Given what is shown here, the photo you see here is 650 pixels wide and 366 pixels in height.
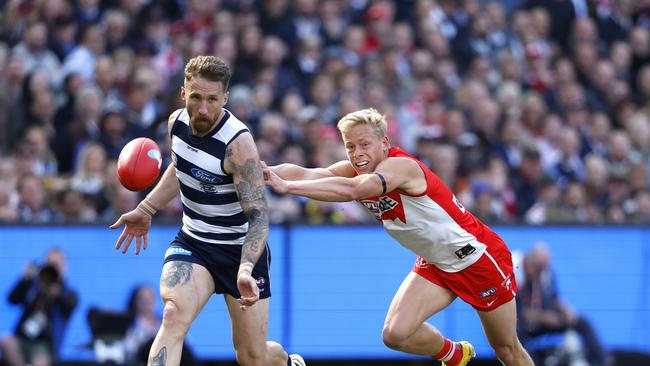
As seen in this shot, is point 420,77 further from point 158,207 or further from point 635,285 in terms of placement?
point 158,207

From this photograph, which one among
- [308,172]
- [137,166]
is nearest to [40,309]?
[137,166]

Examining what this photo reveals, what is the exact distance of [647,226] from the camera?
1338 centimetres

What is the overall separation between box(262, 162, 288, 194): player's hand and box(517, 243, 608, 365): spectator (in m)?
5.20

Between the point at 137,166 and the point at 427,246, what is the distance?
2246 mm

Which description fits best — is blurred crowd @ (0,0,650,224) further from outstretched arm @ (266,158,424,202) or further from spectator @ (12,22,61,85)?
outstretched arm @ (266,158,424,202)

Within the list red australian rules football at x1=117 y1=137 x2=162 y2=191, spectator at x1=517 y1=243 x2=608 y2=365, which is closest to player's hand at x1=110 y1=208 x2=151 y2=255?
red australian rules football at x1=117 y1=137 x2=162 y2=191

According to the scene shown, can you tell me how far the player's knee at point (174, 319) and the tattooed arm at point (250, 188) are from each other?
1.97 feet

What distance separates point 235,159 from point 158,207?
1.05 m

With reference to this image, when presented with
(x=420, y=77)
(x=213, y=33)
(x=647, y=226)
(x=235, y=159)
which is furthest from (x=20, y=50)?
(x=647, y=226)

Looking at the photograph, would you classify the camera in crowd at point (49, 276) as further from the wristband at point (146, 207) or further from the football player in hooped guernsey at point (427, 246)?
the football player in hooped guernsey at point (427, 246)

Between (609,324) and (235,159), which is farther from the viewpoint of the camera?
(609,324)

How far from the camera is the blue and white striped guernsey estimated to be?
814 centimetres

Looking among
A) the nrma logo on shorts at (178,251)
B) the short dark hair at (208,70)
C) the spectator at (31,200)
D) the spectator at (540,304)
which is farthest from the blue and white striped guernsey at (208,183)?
the spectator at (540,304)

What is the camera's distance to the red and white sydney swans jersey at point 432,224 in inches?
343
